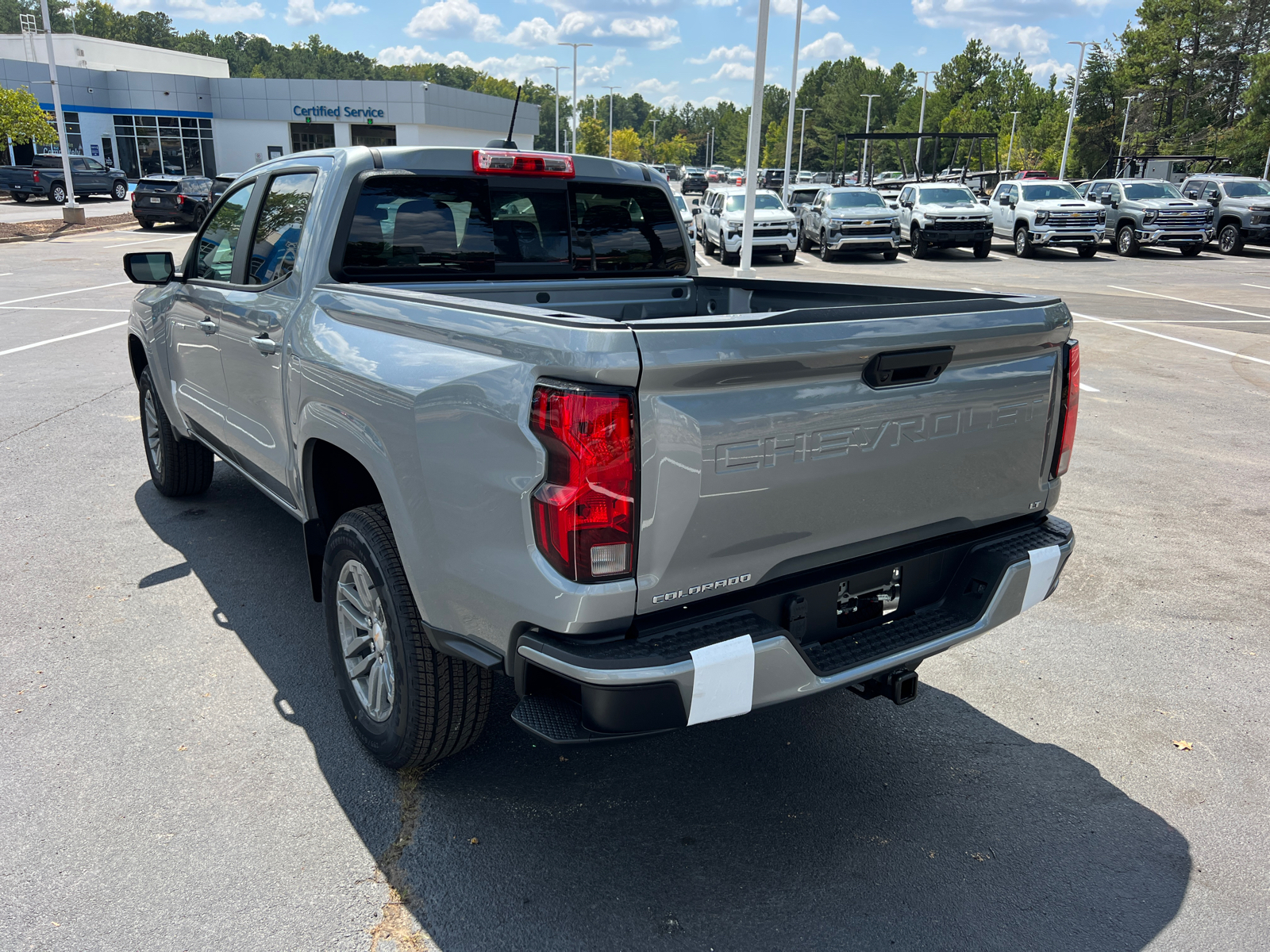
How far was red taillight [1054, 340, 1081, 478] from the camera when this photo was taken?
3115 mm

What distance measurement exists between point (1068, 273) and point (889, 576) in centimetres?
2207

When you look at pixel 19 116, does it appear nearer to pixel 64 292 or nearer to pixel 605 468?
pixel 64 292

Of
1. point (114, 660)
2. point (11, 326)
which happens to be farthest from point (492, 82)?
point (114, 660)

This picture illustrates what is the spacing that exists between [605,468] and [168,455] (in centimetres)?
460

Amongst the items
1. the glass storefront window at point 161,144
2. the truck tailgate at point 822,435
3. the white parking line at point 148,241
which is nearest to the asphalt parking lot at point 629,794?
the truck tailgate at point 822,435

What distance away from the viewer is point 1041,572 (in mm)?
2982

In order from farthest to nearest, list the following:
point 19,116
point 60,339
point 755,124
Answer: point 19,116
point 755,124
point 60,339

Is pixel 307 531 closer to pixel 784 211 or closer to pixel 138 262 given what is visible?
pixel 138 262

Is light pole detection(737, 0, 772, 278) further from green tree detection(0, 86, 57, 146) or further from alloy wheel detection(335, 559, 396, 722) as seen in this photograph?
green tree detection(0, 86, 57, 146)

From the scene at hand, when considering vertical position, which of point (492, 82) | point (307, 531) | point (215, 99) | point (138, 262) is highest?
point (492, 82)

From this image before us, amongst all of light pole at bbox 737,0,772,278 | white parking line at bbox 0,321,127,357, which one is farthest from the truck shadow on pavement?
light pole at bbox 737,0,772,278

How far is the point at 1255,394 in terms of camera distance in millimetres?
9711

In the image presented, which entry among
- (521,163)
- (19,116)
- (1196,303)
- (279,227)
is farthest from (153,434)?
(19,116)

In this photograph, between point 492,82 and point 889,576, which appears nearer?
point 889,576
